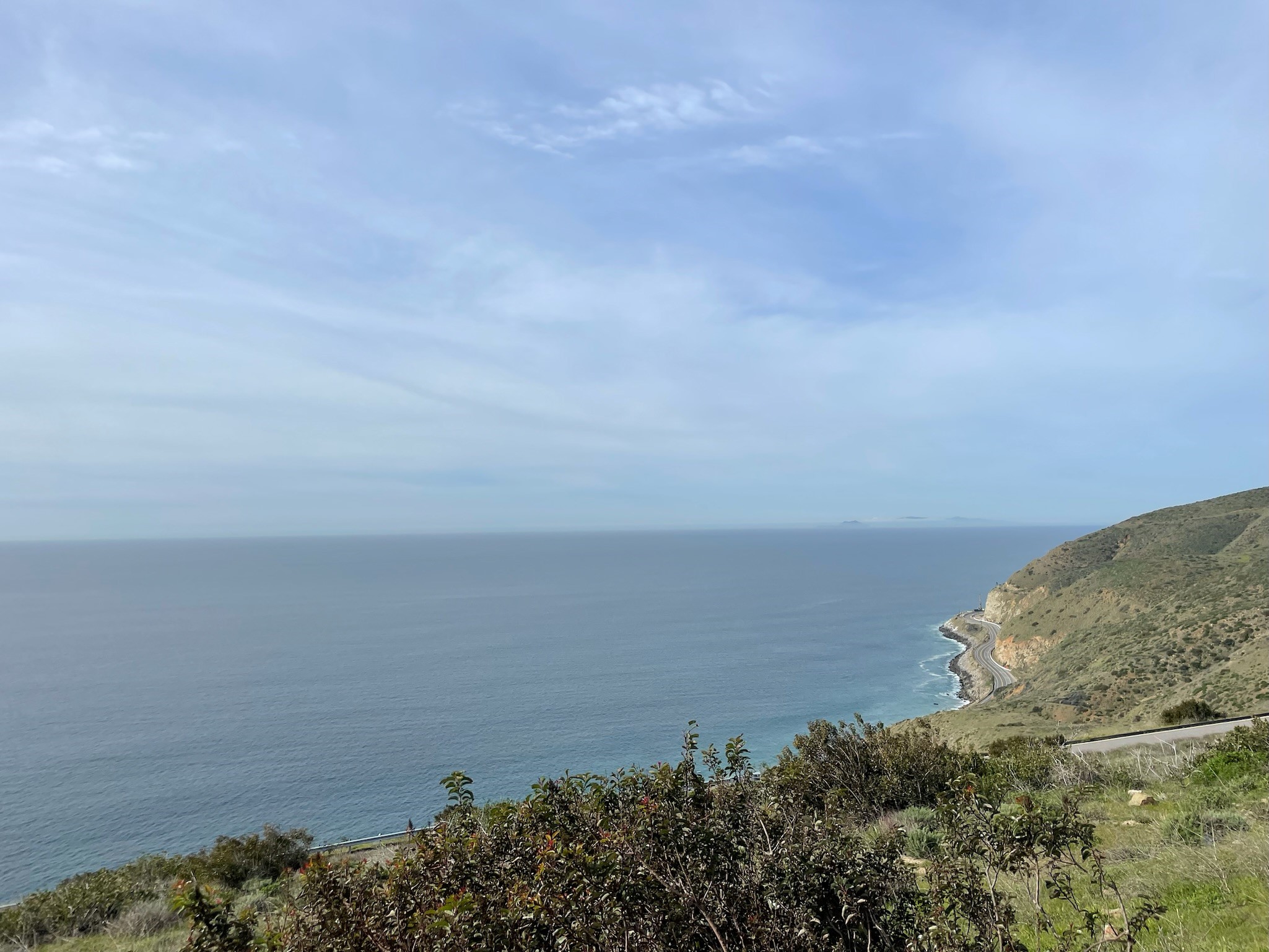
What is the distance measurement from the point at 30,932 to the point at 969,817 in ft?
65.9

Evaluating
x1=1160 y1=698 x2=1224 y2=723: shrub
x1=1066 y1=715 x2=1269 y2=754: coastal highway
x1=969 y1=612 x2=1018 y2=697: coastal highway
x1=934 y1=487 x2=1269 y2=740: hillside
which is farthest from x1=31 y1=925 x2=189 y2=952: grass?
x1=969 y1=612 x2=1018 y2=697: coastal highway

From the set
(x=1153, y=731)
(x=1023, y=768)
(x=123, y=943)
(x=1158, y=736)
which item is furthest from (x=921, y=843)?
(x=1153, y=731)

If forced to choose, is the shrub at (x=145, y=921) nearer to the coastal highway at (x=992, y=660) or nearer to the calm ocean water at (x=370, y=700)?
the calm ocean water at (x=370, y=700)

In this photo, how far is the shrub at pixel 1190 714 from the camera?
30500 millimetres

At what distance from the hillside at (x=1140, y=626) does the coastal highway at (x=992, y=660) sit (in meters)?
1.51

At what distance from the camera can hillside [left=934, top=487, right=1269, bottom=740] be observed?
1588 inches

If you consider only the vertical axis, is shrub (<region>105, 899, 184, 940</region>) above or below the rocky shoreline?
above

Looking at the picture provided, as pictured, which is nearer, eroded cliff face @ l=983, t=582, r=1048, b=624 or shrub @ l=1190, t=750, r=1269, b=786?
shrub @ l=1190, t=750, r=1269, b=786

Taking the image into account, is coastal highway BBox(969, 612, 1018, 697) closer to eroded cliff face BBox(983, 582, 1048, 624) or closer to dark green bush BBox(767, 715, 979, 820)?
eroded cliff face BBox(983, 582, 1048, 624)

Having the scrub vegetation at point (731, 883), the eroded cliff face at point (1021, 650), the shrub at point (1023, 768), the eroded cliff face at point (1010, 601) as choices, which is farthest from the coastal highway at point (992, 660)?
the scrub vegetation at point (731, 883)

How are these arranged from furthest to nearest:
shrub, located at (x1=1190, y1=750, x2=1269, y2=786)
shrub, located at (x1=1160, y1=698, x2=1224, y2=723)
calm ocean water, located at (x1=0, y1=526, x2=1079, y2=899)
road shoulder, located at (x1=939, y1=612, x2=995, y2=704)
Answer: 1. road shoulder, located at (x1=939, y1=612, x2=995, y2=704)
2. calm ocean water, located at (x1=0, y1=526, x2=1079, y2=899)
3. shrub, located at (x1=1160, y1=698, x2=1224, y2=723)
4. shrub, located at (x1=1190, y1=750, x2=1269, y2=786)

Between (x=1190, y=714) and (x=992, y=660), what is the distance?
2427 inches

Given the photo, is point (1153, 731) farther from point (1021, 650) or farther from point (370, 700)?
point (370, 700)

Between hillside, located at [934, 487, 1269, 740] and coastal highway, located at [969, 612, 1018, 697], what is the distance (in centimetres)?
151
